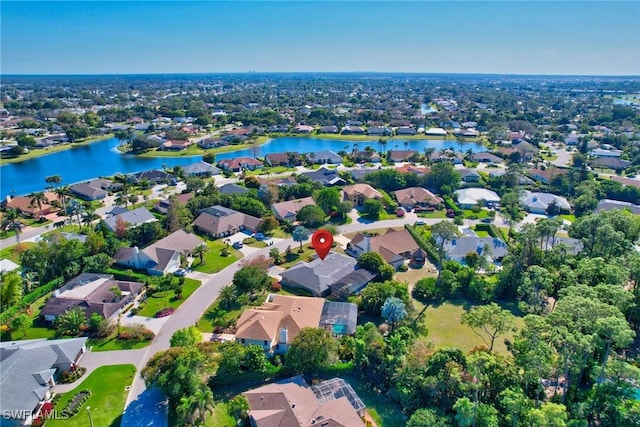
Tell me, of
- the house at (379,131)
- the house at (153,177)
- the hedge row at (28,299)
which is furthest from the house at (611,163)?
the hedge row at (28,299)

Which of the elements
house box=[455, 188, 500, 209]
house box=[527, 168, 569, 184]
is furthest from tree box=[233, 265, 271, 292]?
house box=[527, 168, 569, 184]

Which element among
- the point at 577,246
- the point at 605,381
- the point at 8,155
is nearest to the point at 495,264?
the point at 577,246

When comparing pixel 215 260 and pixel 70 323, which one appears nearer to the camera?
pixel 70 323

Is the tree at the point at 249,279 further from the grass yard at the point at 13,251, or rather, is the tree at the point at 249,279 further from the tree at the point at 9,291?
the grass yard at the point at 13,251

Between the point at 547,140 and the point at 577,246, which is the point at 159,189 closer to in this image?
the point at 577,246

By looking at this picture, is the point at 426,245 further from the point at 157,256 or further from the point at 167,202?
the point at 167,202

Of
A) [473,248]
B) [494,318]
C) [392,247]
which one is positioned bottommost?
[473,248]

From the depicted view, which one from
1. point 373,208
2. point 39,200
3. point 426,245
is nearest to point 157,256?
point 373,208
